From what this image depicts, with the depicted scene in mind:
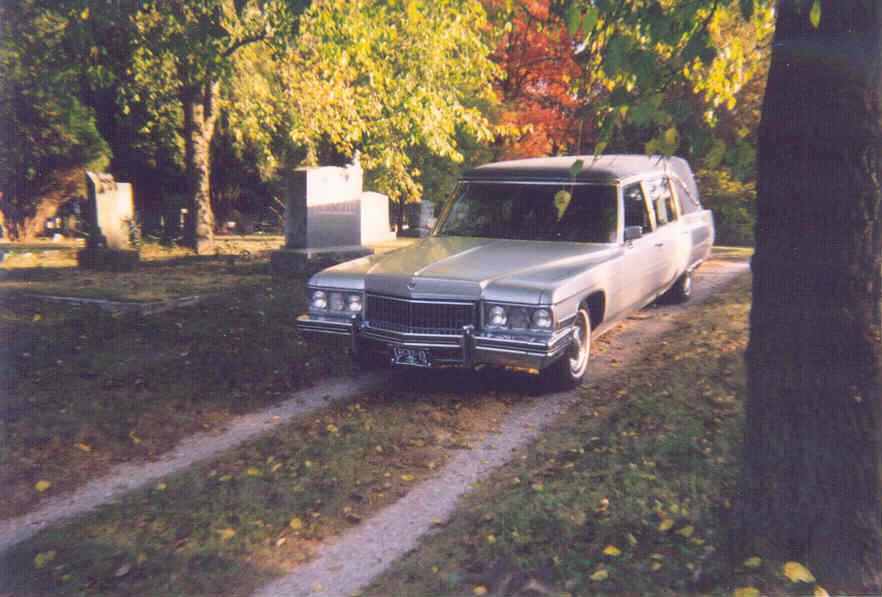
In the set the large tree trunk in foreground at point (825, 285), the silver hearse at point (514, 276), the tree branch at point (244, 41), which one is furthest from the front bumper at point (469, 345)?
the tree branch at point (244, 41)

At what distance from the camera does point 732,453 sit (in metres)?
5.23

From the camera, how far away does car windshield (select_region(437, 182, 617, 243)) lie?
7.71 metres

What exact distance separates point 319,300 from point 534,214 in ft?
8.14

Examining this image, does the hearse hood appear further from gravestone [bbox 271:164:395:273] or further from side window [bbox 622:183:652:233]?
gravestone [bbox 271:164:395:273]

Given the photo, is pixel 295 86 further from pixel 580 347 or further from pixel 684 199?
pixel 580 347

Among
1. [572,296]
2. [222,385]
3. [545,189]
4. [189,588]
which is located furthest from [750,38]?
[189,588]

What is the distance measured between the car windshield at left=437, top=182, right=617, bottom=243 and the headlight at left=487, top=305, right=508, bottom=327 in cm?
175

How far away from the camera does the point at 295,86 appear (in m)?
15.3

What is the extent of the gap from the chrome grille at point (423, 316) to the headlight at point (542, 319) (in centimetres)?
52

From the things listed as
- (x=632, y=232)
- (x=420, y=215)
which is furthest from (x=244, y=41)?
(x=420, y=215)

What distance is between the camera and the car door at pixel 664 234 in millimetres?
8883

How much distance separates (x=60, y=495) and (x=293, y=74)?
12.0 metres

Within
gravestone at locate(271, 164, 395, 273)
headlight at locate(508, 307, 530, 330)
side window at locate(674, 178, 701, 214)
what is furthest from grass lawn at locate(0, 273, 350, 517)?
side window at locate(674, 178, 701, 214)

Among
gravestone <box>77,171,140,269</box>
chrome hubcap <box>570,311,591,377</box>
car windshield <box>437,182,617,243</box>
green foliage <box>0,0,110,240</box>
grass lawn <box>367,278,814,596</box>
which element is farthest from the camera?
gravestone <box>77,171,140,269</box>
